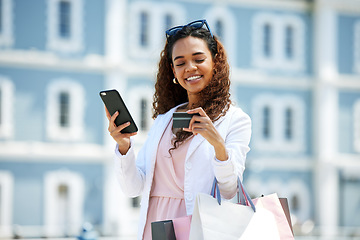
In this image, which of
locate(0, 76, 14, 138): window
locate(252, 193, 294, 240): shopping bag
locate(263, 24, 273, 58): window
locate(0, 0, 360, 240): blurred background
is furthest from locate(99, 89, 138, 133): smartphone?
locate(263, 24, 273, 58): window

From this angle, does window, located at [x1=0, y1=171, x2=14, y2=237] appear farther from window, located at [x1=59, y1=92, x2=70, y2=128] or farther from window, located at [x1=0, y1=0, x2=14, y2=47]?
window, located at [x1=0, y1=0, x2=14, y2=47]

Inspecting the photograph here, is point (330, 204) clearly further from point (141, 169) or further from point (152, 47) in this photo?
point (141, 169)

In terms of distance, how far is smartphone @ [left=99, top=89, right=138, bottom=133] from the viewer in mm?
2334

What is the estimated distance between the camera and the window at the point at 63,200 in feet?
62.3

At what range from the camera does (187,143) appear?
7.84 feet

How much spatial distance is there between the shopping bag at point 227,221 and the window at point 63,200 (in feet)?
57.4

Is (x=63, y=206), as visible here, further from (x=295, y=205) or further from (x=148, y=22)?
(x=295, y=205)

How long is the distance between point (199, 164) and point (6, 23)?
728 inches

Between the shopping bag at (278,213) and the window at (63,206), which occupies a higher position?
the shopping bag at (278,213)

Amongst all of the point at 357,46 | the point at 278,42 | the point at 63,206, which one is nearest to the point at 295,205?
the point at 278,42

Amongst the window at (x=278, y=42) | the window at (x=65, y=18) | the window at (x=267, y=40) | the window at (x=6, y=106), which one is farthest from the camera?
the window at (x=267, y=40)

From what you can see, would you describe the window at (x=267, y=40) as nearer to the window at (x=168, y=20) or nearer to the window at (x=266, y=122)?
the window at (x=266, y=122)

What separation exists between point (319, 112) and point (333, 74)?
1.78 m

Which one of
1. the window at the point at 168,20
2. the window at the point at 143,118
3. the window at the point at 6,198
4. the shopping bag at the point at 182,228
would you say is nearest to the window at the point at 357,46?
the window at the point at 168,20
